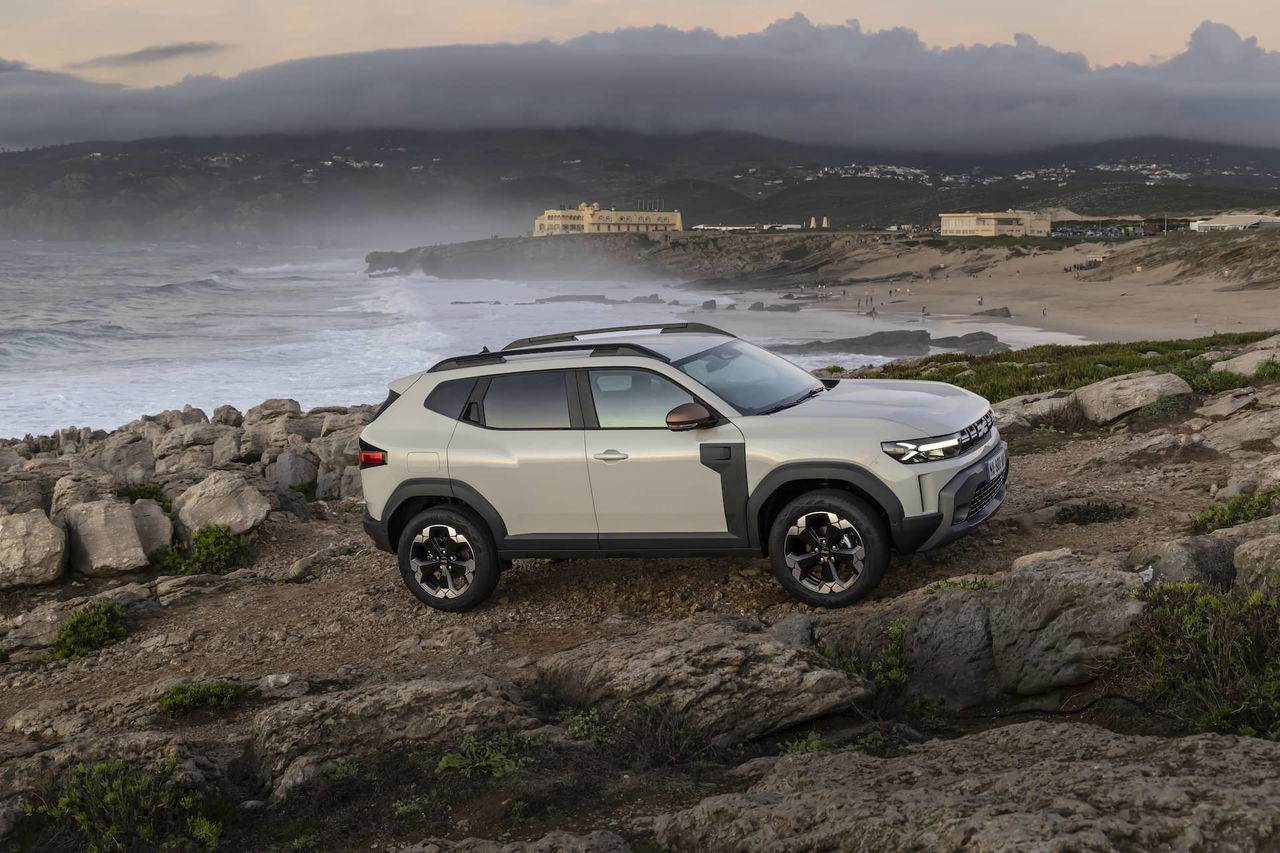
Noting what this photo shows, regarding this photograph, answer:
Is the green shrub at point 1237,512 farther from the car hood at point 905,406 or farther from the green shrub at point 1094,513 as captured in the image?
the car hood at point 905,406

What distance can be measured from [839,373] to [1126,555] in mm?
17103

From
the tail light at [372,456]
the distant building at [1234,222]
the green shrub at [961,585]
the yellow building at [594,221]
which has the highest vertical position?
the yellow building at [594,221]

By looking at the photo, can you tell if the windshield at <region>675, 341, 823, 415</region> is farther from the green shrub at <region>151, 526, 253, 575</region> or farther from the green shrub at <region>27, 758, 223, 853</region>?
the green shrub at <region>151, 526, 253, 575</region>

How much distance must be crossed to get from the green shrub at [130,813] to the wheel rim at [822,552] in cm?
382

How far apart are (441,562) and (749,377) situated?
106 inches

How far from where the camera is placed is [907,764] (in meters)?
4.27

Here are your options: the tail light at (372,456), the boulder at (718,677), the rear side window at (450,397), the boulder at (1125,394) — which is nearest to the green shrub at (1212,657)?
the boulder at (718,677)

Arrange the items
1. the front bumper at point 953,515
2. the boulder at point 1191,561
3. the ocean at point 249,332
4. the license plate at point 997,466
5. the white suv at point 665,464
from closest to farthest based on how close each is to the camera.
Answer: the boulder at point 1191,561
the front bumper at point 953,515
the white suv at point 665,464
the license plate at point 997,466
the ocean at point 249,332

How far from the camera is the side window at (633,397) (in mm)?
7312

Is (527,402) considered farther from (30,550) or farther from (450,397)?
(30,550)

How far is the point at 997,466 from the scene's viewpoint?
294 inches

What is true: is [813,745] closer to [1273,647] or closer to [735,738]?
[735,738]

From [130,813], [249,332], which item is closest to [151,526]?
[130,813]

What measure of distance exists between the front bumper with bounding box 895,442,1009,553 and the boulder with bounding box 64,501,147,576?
7.60m
